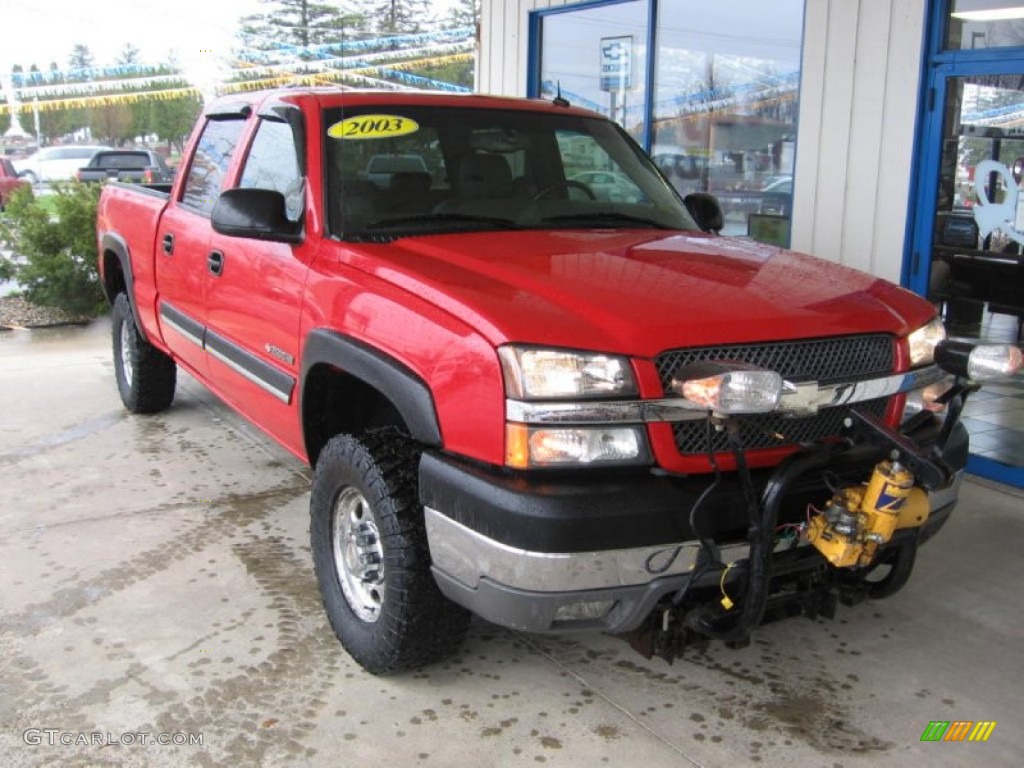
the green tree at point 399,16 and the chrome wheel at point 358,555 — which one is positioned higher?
the green tree at point 399,16

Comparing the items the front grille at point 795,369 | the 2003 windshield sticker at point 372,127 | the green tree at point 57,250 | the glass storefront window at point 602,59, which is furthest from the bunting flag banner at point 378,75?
the front grille at point 795,369

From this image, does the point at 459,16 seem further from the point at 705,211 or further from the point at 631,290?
the point at 631,290

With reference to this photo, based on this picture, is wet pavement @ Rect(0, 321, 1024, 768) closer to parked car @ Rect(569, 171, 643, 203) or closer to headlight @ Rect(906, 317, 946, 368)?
headlight @ Rect(906, 317, 946, 368)

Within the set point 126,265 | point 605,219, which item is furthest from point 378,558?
point 126,265

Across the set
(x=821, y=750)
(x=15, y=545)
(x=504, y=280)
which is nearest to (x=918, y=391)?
(x=821, y=750)

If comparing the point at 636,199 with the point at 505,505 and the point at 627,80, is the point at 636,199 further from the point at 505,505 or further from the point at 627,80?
the point at 627,80

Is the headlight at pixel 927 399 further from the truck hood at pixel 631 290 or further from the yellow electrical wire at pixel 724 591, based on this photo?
the yellow electrical wire at pixel 724 591

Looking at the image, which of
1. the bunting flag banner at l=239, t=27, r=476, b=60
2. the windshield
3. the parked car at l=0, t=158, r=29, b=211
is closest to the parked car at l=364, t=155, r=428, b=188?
the windshield

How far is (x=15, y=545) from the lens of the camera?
441cm

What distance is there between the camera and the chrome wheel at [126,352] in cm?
644

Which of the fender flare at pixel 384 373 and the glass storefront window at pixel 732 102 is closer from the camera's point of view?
the fender flare at pixel 384 373

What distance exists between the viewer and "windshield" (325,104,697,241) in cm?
378

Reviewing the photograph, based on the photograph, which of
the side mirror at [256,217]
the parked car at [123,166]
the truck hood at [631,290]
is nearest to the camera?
the truck hood at [631,290]

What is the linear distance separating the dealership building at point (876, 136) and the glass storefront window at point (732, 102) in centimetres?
1
